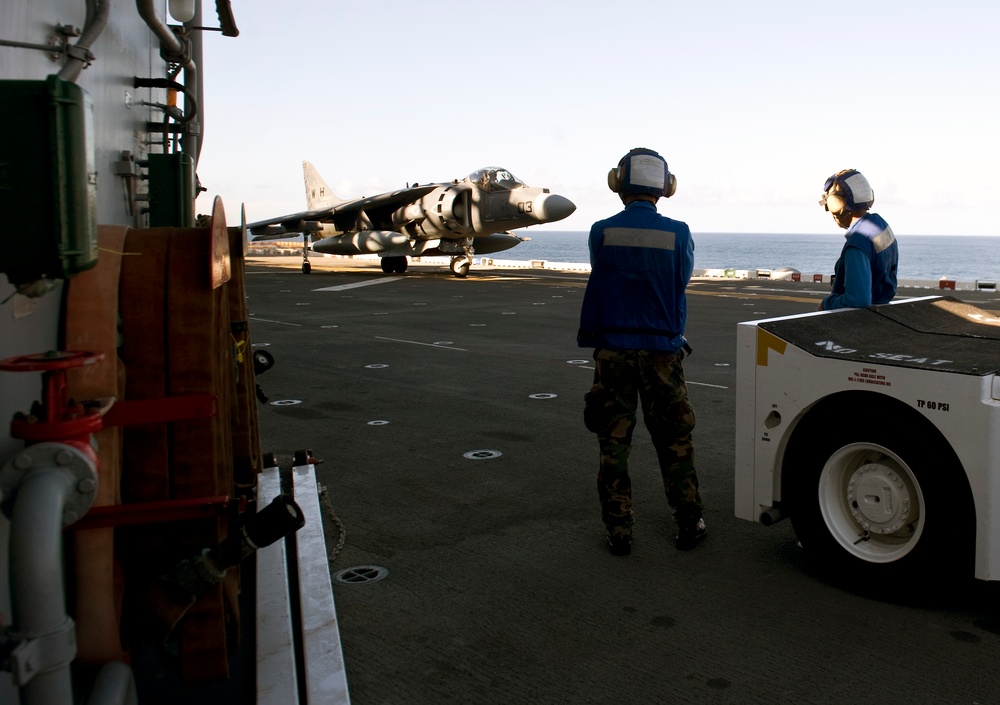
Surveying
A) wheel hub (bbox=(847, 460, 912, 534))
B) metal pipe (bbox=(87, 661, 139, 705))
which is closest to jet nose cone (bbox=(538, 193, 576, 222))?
wheel hub (bbox=(847, 460, 912, 534))

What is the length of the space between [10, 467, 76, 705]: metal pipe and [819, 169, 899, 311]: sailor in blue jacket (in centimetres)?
387

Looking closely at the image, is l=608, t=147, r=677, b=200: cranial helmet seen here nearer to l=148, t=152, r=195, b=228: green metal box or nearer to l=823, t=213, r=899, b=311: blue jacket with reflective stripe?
l=823, t=213, r=899, b=311: blue jacket with reflective stripe

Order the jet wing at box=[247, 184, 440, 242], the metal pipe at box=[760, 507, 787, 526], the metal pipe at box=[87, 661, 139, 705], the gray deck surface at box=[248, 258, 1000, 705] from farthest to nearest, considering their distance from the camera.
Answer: the jet wing at box=[247, 184, 440, 242] < the metal pipe at box=[760, 507, 787, 526] < the gray deck surface at box=[248, 258, 1000, 705] < the metal pipe at box=[87, 661, 139, 705]

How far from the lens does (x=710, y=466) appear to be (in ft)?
18.5

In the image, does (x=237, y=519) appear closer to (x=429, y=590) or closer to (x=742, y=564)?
(x=429, y=590)

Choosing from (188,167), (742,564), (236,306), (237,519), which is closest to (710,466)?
(742,564)

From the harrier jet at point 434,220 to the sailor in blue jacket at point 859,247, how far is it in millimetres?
20134

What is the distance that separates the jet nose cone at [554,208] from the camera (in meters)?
24.7

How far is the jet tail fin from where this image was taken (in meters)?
38.2

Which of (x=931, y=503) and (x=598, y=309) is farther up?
(x=598, y=309)

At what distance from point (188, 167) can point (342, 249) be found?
84.6 feet

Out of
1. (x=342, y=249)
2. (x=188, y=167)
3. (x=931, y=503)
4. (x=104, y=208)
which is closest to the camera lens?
(x=931, y=503)

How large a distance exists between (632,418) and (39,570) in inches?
117

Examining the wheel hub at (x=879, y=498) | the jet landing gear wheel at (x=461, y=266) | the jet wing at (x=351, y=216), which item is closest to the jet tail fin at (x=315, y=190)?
the jet wing at (x=351, y=216)
